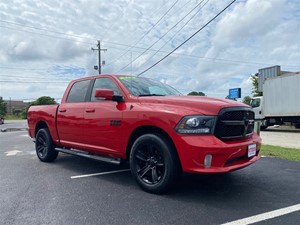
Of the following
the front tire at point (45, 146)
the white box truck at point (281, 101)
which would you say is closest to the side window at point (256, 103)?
the white box truck at point (281, 101)

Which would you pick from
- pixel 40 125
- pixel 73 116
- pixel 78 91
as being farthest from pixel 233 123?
pixel 40 125

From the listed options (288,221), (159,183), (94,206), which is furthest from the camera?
(159,183)

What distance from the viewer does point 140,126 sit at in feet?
14.6

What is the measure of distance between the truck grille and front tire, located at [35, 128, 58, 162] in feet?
13.8

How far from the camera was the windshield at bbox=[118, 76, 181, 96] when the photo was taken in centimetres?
500

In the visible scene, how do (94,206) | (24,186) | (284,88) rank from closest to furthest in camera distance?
1. (94,206)
2. (24,186)
3. (284,88)

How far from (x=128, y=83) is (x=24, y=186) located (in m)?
2.45

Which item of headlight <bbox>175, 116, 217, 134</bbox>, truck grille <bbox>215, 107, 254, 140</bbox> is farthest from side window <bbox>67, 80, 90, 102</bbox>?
truck grille <bbox>215, 107, 254, 140</bbox>

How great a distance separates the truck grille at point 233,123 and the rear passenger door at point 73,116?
272 centimetres

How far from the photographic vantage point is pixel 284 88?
1808 cm

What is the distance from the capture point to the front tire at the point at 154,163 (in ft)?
13.1

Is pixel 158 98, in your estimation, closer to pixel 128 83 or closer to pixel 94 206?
pixel 128 83

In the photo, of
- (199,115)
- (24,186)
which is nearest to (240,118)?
(199,115)

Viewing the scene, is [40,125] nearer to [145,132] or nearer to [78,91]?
[78,91]
